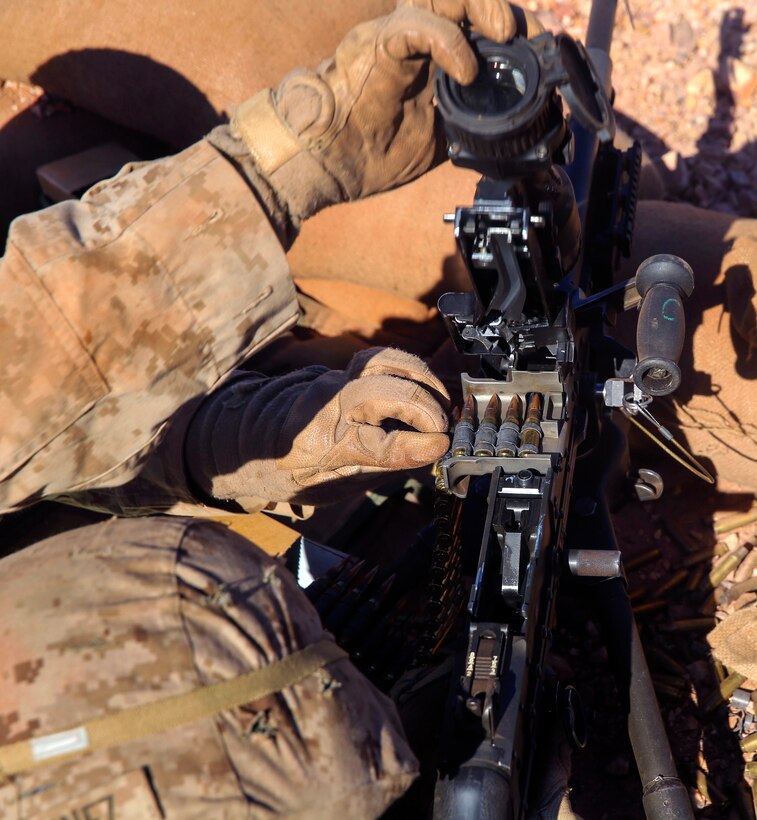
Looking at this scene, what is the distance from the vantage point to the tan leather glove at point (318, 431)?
2867mm

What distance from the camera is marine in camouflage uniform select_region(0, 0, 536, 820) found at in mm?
1684

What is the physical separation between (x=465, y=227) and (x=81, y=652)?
4.61ft

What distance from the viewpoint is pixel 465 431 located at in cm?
269

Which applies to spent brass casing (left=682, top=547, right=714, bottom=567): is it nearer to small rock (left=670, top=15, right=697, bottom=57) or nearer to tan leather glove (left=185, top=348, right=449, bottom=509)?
tan leather glove (left=185, top=348, right=449, bottom=509)

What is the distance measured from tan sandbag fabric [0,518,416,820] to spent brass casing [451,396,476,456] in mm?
867

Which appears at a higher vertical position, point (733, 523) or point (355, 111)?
point (355, 111)

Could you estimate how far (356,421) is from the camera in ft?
9.82

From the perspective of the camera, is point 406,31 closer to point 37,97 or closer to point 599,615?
point 599,615

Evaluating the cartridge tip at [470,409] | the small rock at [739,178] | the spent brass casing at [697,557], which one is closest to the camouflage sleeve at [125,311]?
the cartridge tip at [470,409]

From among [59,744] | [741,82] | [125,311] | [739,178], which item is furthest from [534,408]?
[741,82]

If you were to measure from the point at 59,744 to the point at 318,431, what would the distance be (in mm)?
1574

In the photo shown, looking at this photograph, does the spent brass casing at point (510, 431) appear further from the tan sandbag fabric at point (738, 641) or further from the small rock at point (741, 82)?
the small rock at point (741, 82)

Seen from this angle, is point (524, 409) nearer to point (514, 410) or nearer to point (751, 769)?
point (514, 410)

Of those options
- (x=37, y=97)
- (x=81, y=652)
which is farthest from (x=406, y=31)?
(x=37, y=97)
